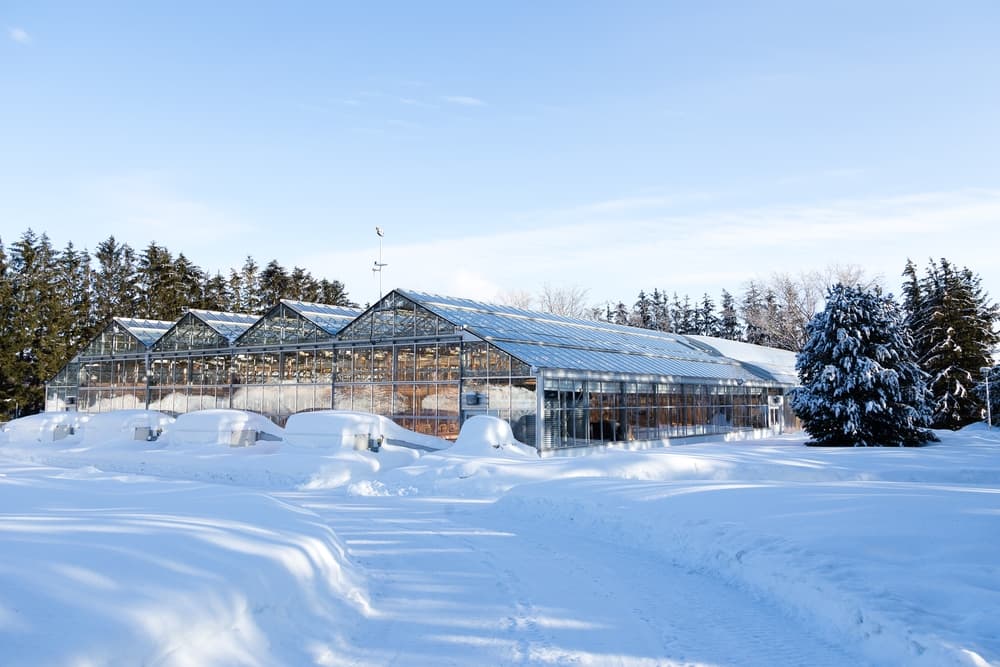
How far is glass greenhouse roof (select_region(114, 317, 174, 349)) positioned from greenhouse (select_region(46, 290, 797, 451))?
0.31ft

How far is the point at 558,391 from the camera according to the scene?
23.4 meters

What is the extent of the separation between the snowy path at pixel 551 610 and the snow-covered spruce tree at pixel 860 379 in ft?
68.0

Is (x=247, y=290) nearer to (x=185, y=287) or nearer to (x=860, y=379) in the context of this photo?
(x=185, y=287)

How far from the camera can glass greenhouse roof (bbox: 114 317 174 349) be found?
34625mm

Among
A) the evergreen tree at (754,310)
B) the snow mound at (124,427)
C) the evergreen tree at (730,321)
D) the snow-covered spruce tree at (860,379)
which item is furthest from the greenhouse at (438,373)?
the evergreen tree at (730,321)

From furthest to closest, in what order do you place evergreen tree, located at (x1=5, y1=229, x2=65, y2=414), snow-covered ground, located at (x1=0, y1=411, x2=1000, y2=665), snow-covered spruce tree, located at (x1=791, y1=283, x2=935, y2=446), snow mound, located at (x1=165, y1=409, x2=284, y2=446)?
evergreen tree, located at (x1=5, y1=229, x2=65, y2=414) → snow-covered spruce tree, located at (x1=791, y1=283, x2=935, y2=446) → snow mound, located at (x1=165, y1=409, x2=284, y2=446) → snow-covered ground, located at (x1=0, y1=411, x2=1000, y2=665)

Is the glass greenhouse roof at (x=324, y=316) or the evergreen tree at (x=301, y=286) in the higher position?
the evergreen tree at (x=301, y=286)

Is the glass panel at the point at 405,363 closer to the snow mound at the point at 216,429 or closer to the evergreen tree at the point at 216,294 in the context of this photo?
the snow mound at the point at 216,429

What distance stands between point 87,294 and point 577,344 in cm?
4329

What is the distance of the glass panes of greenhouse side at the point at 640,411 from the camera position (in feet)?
76.9

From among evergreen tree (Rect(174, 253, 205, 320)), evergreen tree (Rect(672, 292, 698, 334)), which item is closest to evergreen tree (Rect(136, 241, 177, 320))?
evergreen tree (Rect(174, 253, 205, 320))

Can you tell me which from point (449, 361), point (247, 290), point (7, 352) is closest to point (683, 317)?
point (247, 290)

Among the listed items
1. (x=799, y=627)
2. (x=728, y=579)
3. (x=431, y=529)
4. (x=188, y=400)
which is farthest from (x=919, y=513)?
(x=188, y=400)

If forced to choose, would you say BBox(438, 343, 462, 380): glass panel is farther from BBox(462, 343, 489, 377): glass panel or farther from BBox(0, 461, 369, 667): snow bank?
BBox(0, 461, 369, 667): snow bank
